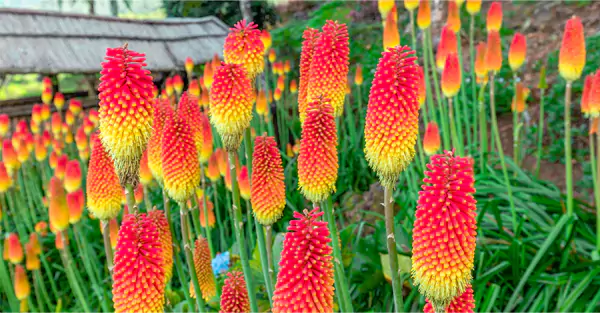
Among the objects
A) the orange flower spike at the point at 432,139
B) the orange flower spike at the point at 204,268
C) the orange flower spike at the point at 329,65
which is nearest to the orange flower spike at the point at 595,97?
the orange flower spike at the point at 432,139

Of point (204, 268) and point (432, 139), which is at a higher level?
point (432, 139)

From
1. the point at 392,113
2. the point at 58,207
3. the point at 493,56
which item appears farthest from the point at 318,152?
the point at 493,56

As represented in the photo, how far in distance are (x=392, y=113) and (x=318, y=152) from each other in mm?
356

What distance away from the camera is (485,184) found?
4.41 meters

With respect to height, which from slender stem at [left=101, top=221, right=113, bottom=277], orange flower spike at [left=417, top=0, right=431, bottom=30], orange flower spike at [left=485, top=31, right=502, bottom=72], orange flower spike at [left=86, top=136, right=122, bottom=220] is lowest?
slender stem at [left=101, top=221, right=113, bottom=277]

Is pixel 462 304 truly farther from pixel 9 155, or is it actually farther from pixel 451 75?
pixel 9 155

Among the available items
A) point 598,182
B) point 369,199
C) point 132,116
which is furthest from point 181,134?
point 369,199

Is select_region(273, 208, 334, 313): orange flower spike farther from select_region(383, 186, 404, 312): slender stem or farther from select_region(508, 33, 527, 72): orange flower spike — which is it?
select_region(508, 33, 527, 72): orange flower spike

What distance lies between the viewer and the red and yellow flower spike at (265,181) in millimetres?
2092

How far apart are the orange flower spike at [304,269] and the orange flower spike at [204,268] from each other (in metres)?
1.60

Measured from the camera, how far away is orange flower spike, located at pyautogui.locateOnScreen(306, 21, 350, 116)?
2.02 metres

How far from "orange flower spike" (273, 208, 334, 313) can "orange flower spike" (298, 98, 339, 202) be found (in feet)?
1.90

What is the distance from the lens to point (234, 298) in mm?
2055

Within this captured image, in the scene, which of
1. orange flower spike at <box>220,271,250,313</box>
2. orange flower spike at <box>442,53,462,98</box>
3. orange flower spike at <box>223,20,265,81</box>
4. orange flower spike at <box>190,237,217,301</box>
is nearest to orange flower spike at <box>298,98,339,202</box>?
orange flower spike at <box>223,20,265,81</box>
